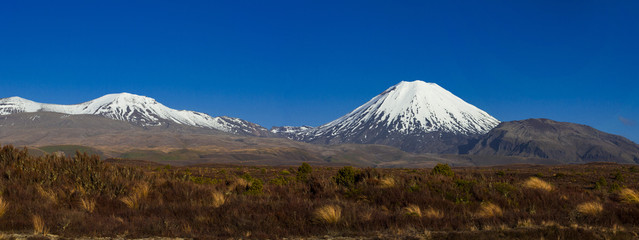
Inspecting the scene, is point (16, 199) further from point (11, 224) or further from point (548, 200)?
point (548, 200)

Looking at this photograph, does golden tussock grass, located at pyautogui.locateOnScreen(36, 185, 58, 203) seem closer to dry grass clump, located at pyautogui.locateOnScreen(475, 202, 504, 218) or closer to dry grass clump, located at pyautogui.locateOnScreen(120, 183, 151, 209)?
dry grass clump, located at pyautogui.locateOnScreen(120, 183, 151, 209)

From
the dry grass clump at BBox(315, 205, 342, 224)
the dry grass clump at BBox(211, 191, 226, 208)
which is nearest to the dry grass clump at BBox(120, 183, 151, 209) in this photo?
the dry grass clump at BBox(211, 191, 226, 208)

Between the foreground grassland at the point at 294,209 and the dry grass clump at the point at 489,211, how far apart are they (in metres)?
0.03

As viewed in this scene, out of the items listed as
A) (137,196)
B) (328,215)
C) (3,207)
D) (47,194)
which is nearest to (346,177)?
(328,215)

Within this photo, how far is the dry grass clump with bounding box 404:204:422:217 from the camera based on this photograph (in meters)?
12.8

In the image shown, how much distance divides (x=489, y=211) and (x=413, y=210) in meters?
2.11

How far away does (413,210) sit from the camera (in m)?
13.3

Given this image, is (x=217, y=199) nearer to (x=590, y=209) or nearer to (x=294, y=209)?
(x=294, y=209)

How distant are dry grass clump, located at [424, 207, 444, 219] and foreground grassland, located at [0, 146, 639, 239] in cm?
6

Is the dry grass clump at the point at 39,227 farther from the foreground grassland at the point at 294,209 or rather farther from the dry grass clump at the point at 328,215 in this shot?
→ the dry grass clump at the point at 328,215

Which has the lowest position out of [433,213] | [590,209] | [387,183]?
[433,213]

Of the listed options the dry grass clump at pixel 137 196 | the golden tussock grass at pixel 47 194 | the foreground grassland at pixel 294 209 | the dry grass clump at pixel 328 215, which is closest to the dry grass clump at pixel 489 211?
the foreground grassland at pixel 294 209

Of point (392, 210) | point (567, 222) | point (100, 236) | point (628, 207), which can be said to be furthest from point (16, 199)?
point (628, 207)

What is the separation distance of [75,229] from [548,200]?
13.6m
